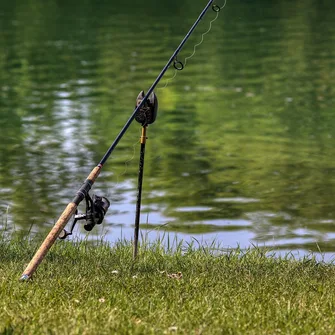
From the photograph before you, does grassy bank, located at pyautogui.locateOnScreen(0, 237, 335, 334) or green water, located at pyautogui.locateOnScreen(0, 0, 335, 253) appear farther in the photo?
green water, located at pyautogui.locateOnScreen(0, 0, 335, 253)

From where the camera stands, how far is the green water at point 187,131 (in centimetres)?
1031

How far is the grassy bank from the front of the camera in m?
4.76

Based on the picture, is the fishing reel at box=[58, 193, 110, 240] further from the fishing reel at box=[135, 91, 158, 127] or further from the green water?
the green water

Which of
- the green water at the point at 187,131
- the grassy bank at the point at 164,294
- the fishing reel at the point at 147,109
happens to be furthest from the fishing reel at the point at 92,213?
the green water at the point at 187,131

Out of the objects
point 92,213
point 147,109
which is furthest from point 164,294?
point 147,109

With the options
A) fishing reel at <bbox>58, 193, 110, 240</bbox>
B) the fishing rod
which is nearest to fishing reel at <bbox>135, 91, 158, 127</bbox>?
the fishing rod

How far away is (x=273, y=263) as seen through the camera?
22.4 ft

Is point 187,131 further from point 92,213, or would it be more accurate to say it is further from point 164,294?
point 164,294

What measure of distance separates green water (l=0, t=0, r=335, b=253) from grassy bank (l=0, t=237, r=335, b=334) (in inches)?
47.8

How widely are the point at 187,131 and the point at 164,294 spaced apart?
971 centimetres

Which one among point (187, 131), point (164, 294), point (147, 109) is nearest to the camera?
point (164, 294)

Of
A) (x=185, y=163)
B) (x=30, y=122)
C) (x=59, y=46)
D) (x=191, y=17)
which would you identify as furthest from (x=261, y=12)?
(x=185, y=163)

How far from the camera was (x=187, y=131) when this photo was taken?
1518 centimetres

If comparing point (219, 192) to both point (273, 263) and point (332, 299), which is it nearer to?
point (273, 263)
